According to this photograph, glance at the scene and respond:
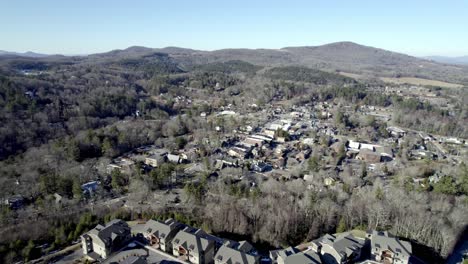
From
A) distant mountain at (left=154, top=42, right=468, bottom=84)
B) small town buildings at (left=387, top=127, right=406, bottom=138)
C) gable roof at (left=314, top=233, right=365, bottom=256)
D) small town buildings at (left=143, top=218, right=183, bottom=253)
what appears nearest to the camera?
gable roof at (left=314, top=233, right=365, bottom=256)

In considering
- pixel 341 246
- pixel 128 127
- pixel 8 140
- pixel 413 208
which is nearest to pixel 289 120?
pixel 128 127

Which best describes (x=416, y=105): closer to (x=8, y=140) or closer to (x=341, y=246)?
(x=341, y=246)

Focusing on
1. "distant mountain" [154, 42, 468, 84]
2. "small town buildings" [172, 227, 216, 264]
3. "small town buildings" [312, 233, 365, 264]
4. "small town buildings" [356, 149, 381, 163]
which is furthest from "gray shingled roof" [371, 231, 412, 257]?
"distant mountain" [154, 42, 468, 84]

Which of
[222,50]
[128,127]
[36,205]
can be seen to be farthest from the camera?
[222,50]

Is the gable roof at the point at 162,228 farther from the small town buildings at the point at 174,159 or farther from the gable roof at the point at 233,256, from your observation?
the small town buildings at the point at 174,159

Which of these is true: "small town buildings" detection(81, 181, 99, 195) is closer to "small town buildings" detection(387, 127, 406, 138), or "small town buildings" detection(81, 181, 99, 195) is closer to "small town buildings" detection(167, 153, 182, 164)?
"small town buildings" detection(167, 153, 182, 164)

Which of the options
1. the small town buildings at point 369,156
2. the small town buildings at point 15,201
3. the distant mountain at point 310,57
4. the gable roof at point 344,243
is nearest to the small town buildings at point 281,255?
the gable roof at point 344,243
